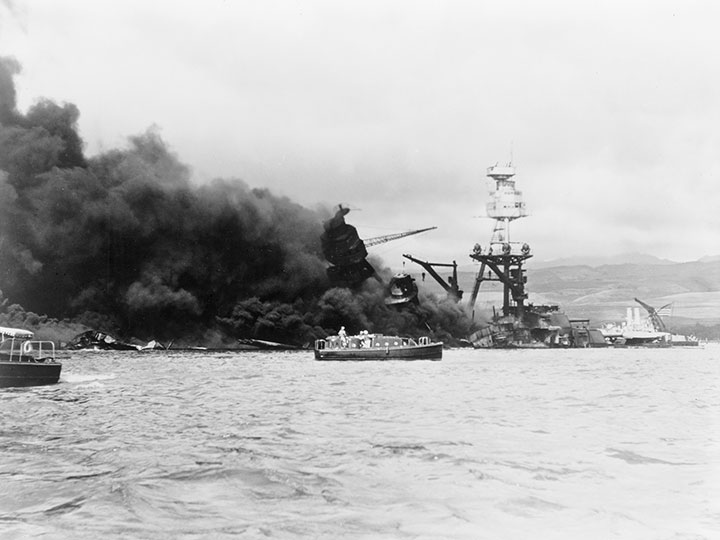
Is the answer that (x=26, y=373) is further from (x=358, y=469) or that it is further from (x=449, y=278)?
(x=449, y=278)

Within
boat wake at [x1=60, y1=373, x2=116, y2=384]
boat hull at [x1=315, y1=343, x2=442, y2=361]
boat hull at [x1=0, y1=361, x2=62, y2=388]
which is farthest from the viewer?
boat hull at [x1=315, y1=343, x2=442, y2=361]

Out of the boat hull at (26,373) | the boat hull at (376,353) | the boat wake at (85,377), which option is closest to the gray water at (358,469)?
the boat hull at (26,373)

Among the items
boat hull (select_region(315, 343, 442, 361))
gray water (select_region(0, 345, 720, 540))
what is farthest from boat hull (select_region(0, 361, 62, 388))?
boat hull (select_region(315, 343, 442, 361))

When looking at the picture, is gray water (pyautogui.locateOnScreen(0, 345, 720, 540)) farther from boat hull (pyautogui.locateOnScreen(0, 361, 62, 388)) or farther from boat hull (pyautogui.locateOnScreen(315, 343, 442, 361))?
boat hull (pyautogui.locateOnScreen(315, 343, 442, 361))

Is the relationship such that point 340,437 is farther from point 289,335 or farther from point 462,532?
point 289,335

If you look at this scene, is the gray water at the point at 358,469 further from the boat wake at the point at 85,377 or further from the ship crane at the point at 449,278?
the ship crane at the point at 449,278

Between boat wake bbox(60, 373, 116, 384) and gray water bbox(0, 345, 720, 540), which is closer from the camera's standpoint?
gray water bbox(0, 345, 720, 540)

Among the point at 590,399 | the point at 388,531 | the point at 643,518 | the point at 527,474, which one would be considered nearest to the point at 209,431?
the point at 527,474
